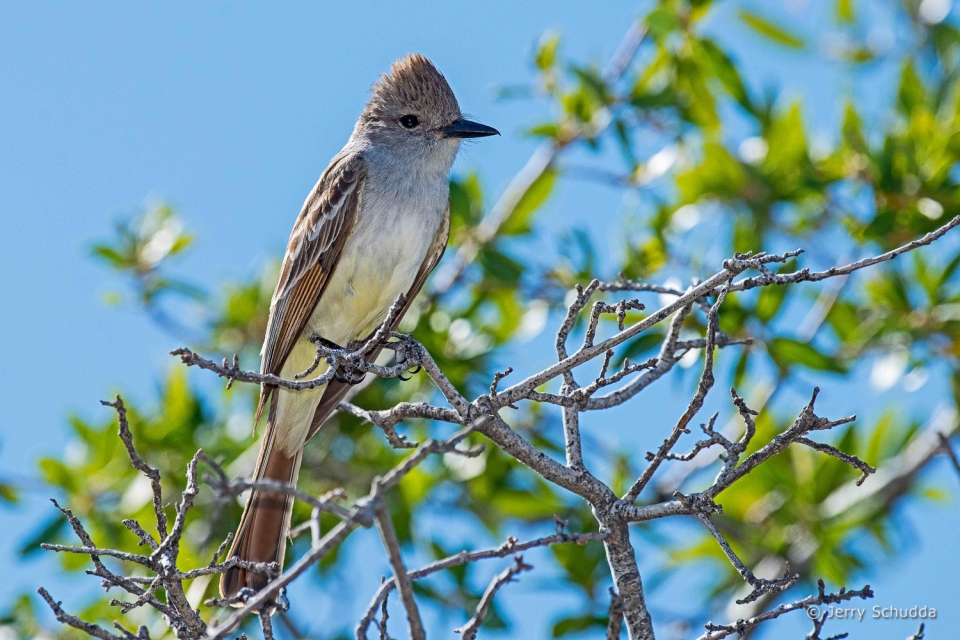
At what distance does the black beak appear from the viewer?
4875 millimetres

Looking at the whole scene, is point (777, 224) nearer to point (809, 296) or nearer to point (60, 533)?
point (809, 296)

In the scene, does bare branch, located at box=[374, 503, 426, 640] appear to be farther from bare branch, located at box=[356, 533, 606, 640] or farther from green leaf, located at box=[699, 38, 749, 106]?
Answer: green leaf, located at box=[699, 38, 749, 106]

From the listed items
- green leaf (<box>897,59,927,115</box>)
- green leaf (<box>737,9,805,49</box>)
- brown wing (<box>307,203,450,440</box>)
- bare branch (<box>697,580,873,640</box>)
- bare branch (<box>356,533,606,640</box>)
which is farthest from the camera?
green leaf (<box>737,9,805,49</box>)

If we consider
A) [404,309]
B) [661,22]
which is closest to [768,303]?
[661,22]

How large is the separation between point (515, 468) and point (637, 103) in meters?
2.00

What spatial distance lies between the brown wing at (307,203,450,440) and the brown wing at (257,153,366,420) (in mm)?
250

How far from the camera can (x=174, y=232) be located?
18.4 feet

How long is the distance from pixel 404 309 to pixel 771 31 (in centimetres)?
303

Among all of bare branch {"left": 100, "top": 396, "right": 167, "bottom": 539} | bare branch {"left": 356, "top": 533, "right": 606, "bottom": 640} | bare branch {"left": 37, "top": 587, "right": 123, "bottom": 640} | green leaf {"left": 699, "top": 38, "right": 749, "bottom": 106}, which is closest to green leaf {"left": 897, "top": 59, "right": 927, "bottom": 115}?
green leaf {"left": 699, "top": 38, "right": 749, "bottom": 106}

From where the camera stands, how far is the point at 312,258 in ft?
14.8

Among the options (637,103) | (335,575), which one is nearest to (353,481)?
(335,575)

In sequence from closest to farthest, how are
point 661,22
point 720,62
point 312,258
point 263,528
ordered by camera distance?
point 263,528
point 312,258
point 661,22
point 720,62

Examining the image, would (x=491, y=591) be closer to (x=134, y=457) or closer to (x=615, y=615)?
(x=615, y=615)

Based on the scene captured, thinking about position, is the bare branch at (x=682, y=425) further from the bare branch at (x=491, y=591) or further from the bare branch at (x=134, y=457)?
the bare branch at (x=134, y=457)
